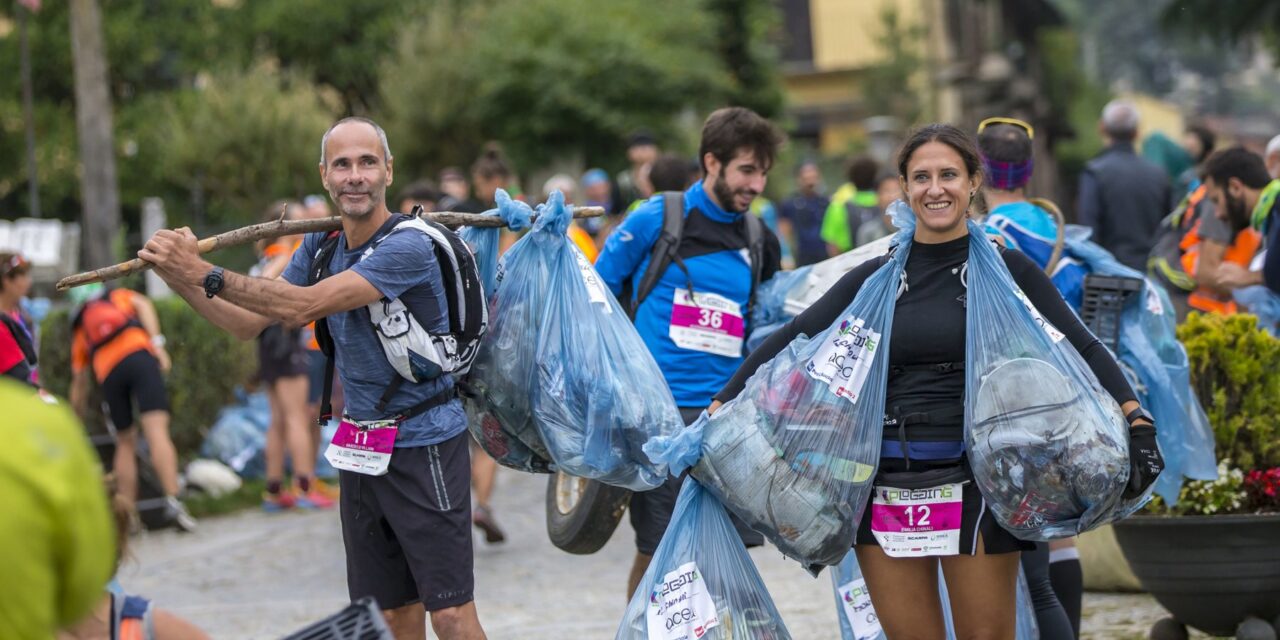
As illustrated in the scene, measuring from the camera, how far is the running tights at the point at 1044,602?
15.9 feet

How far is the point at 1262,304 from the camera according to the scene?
7.46 m

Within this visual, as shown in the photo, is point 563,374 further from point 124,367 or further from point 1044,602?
point 124,367

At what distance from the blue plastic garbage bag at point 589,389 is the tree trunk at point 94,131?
1259 centimetres

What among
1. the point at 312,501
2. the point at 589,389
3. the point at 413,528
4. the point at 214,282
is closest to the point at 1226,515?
the point at 589,389

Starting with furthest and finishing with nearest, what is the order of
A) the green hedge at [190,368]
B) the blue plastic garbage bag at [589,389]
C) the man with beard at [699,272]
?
the green hedge at [190,368], the man with beard at [699,272], the blue plastic garbage bag at [589,389]

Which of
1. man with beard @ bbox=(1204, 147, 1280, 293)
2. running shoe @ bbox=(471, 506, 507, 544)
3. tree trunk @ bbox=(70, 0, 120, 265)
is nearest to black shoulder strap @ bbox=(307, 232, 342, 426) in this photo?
running shoe @ bbox=(471, 506, 507, 544)

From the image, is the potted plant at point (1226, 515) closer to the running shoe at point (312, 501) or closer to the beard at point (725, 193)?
the beard at point (725, 193)

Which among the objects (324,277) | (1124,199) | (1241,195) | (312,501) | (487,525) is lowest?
(312,501)

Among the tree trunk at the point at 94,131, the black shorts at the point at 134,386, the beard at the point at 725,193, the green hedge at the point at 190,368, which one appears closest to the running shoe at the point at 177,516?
the black shorts at the point at 134,386

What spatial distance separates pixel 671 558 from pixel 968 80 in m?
21.4

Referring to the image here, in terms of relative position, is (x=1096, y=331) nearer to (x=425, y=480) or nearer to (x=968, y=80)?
(x=425, y=480)

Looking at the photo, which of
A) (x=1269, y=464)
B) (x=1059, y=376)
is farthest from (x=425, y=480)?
(x=1269, y=464)

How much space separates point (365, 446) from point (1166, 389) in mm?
2572

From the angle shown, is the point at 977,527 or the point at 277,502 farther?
the point at 277,502
